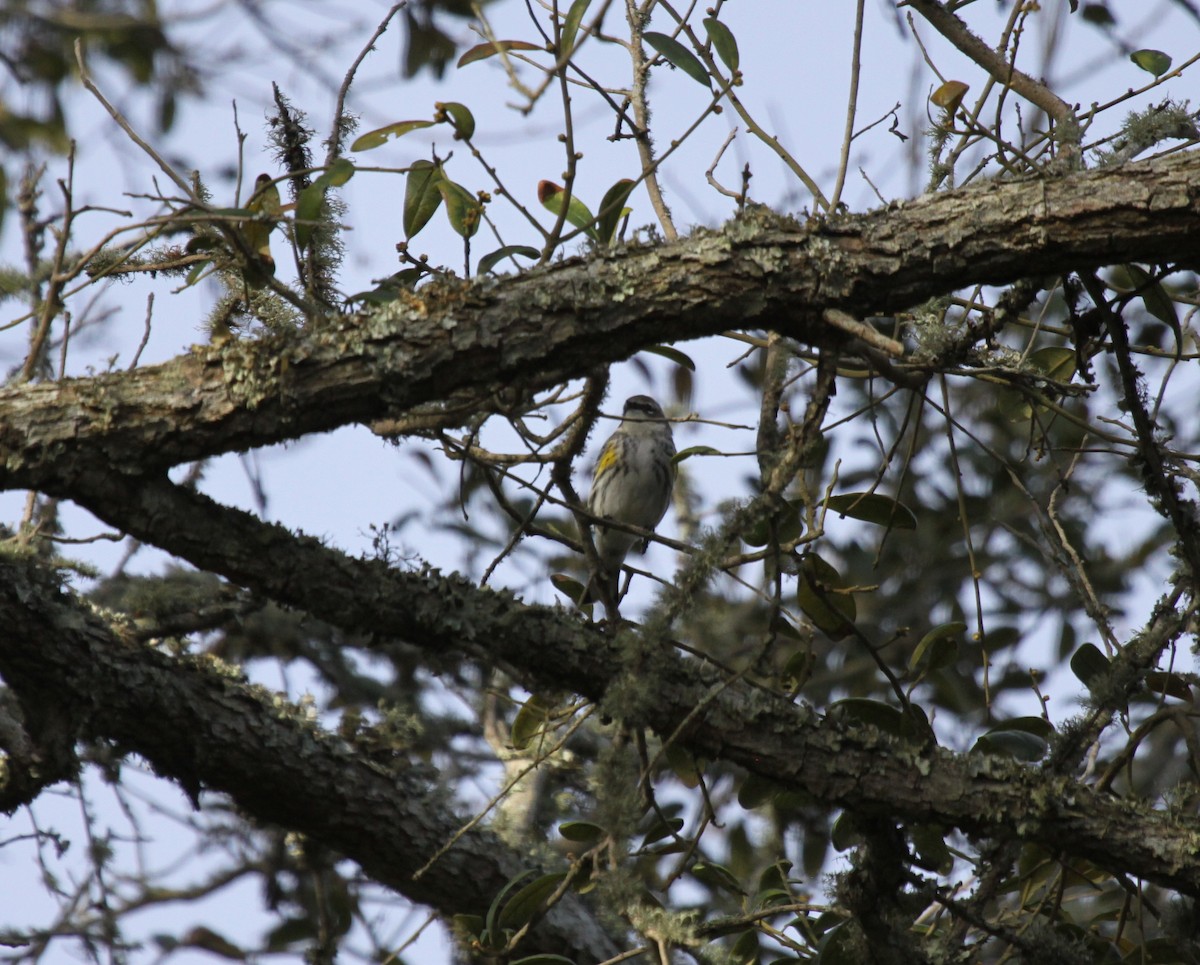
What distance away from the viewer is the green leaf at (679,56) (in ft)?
9.14

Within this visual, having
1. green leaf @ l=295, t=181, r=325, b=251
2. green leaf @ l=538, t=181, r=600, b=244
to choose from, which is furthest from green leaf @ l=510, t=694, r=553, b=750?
green leaf @ l=295, t=181, r=325, b=251

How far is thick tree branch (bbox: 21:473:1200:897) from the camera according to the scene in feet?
8.89

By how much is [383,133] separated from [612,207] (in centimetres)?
53

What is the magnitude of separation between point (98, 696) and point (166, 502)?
0.90 m

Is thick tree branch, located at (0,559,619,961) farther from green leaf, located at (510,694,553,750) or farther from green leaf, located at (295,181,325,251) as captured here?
green leaf, located at (295,181,325,251)

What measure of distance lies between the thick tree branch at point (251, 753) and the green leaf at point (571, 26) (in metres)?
1.87

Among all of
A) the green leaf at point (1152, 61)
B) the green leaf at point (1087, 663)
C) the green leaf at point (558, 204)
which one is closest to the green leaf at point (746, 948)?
the green leaf at point (1087, 663)

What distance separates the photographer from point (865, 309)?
98.0 inches

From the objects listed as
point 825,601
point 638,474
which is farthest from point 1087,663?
point 638,474

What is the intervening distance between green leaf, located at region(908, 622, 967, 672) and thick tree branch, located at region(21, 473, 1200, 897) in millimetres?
264

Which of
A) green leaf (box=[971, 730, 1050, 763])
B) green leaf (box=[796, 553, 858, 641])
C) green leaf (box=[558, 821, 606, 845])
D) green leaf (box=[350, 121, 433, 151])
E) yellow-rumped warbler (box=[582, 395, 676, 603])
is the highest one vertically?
yellow-rumped warbler (box=[582, 395, 676, 603])

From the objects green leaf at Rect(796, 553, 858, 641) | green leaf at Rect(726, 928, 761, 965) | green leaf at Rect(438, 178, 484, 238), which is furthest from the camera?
green leaf at Rect(726, 928, 761, 965)

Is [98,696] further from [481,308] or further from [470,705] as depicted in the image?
[470,705]

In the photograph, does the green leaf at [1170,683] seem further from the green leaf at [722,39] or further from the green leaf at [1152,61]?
the green leaf at [722,39]
